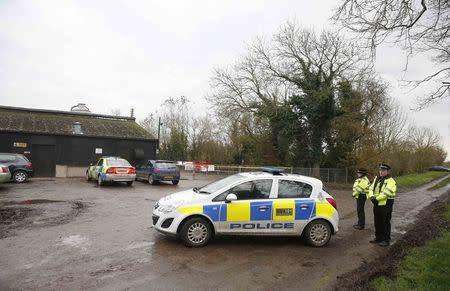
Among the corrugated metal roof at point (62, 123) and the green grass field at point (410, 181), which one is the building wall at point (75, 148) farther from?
the green grass field at point (410, 181)

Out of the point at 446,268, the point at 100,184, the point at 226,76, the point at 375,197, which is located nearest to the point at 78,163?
A: the point at 100,184

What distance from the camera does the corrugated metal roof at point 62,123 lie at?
26.8 meters

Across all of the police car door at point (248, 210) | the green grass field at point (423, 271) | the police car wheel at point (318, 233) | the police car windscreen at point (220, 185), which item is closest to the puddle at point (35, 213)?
the police car windscreen at point (220, 185)

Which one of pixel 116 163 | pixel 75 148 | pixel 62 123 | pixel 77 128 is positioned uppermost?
pixel 62 123

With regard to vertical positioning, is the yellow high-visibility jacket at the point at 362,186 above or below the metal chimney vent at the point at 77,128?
below

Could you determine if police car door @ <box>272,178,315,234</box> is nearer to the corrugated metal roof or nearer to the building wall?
the building wall

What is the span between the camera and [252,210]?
7719 millimetres

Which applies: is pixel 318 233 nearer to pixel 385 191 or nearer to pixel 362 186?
pixel 385 191

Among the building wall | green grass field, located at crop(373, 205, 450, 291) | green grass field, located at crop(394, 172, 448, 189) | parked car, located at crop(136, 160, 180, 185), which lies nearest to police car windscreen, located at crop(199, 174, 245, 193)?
green grass field, located at crop(373, 205, 450, 291)

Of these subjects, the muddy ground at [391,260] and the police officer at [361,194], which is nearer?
the muddy ground at [391,260]

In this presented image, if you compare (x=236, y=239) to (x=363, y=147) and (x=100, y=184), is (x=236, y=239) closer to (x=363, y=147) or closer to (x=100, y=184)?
(x=100, y=184)

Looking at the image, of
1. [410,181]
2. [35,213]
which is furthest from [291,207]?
[410,181]

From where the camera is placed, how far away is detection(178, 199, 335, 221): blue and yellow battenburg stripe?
24.8ft

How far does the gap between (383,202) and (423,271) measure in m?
2.66
